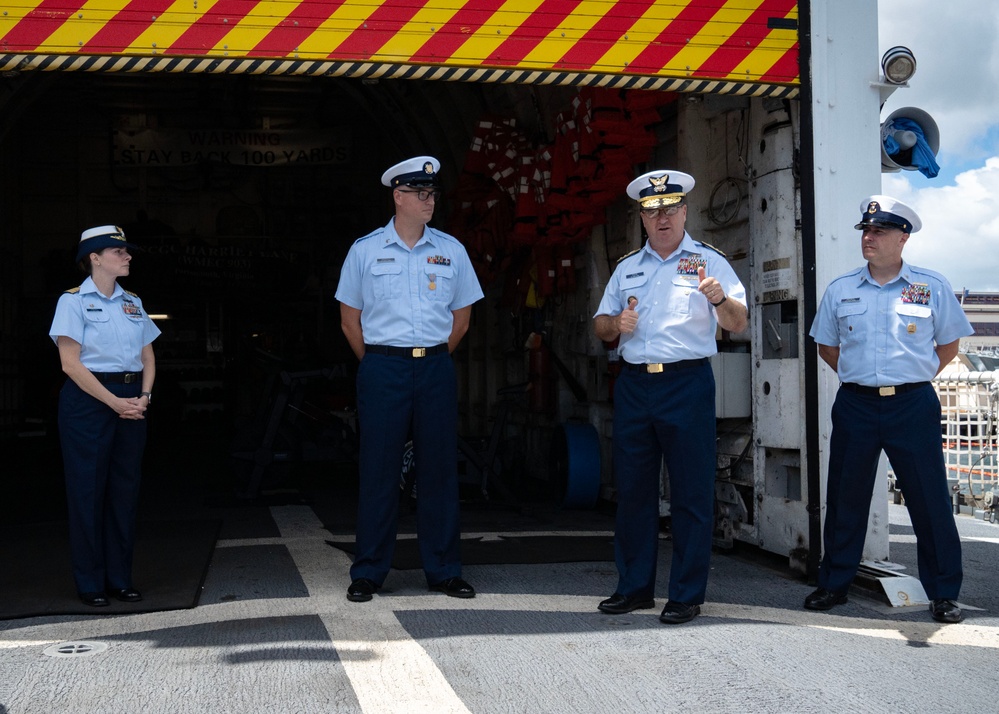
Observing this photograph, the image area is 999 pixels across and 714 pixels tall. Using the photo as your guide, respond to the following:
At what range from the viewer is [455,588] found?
14.8 feet

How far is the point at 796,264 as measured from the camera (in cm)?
517

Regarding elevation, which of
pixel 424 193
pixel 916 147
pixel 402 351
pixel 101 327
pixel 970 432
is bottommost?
pixel 970 432

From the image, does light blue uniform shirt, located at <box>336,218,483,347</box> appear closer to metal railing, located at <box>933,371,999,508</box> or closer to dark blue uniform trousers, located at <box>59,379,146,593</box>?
dark blue uniform trousers, located at <box>59,379,146,593</box>

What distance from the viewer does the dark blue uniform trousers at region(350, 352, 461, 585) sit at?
4523 millimetres

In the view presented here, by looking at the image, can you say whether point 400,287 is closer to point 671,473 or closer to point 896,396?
point 671,473

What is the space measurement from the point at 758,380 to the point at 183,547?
3.45 meters

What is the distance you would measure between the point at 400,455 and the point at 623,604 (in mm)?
1213

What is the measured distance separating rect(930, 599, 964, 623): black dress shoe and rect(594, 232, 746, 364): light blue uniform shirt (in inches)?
57.5

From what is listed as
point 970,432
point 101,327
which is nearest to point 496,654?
point 101,327

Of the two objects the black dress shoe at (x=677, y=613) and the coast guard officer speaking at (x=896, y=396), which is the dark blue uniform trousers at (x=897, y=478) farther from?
the black dress shoe at (x=677, y=613)

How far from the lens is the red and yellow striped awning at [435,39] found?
14.4ft

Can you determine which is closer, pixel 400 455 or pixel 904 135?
pixel 400 455

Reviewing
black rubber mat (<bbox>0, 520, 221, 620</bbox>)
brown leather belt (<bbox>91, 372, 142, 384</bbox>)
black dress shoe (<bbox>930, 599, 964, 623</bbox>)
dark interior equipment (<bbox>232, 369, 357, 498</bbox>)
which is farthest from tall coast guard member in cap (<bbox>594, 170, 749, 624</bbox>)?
dark interior equipment (<bbox>232, 369, 357, 498</bbox>)

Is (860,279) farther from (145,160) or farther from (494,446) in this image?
(145,160)
